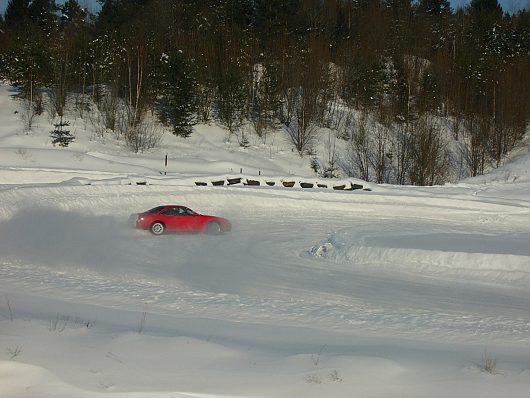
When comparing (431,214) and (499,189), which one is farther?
(499,189)

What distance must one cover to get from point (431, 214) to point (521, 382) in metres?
23.8

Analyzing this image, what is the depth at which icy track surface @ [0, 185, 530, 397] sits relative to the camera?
877 cm

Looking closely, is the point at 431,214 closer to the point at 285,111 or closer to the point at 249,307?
the point at 249,307

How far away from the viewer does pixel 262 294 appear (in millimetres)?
11922

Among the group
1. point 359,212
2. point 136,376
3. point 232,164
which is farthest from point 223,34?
point 136,376

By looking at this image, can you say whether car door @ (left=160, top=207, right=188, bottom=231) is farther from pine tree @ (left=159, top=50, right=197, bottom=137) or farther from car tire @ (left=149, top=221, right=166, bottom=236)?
pine tree @ (left=159, top=50, right=197, bottom=137)

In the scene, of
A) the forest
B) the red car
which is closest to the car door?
the red car

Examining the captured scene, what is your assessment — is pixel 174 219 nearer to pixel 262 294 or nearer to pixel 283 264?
pixel 283 264

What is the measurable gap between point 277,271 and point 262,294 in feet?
9.63

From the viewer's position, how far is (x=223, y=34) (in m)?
68.4

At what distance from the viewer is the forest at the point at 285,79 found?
53.6 metres

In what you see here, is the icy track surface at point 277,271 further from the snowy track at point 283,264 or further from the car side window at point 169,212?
the car side window at point 169,212

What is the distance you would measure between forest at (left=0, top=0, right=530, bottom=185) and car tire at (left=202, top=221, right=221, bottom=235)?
2796 centimetres

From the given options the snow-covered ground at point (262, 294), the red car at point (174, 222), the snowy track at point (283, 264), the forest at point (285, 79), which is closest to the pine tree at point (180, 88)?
the forest at point (285, 79)
